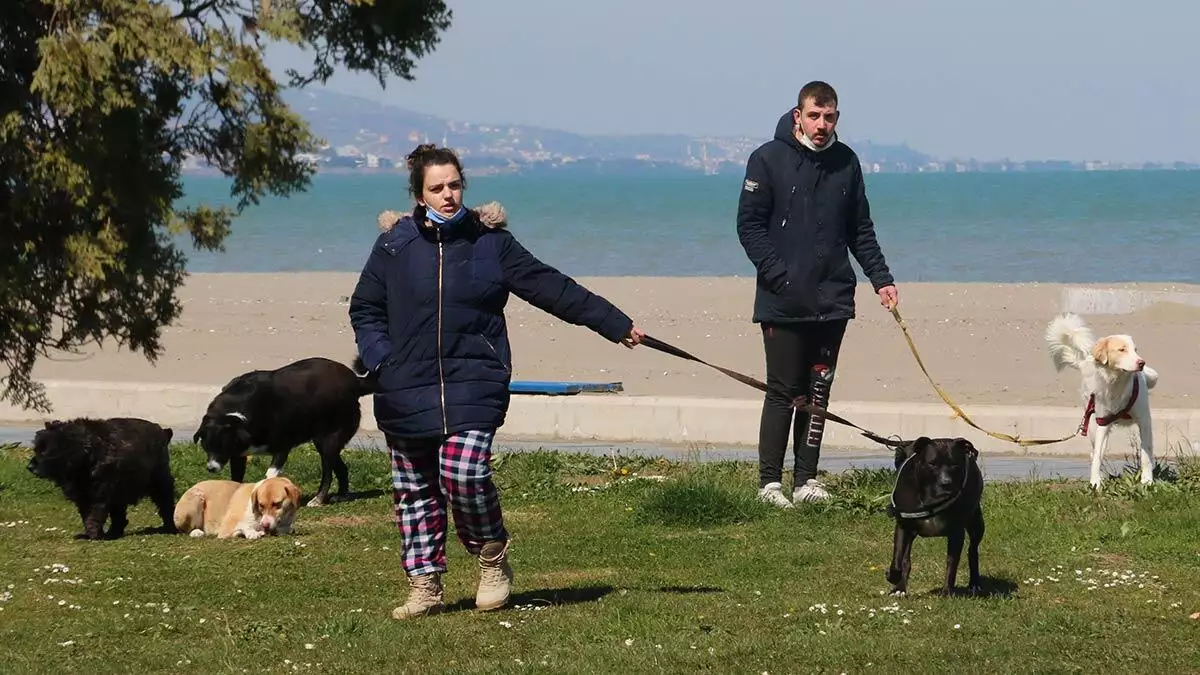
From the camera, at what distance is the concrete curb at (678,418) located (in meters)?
13.5

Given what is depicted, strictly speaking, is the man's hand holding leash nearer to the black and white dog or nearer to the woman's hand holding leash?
the woman's hand holding leash

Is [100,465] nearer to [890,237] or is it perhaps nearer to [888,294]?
[888,294]

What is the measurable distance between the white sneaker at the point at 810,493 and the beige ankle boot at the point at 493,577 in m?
3.28

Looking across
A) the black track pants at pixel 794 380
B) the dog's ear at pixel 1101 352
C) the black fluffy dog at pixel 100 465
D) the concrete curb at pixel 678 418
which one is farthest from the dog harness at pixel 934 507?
the concrete curb at pixel 678 418

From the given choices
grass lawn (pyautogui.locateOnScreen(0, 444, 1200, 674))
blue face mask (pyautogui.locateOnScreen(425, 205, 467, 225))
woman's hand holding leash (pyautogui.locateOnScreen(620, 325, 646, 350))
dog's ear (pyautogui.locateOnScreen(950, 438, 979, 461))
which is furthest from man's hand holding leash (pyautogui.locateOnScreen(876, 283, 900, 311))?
blue face mask (pyautogui.locateOnScreen(425, 205, 467, 225))

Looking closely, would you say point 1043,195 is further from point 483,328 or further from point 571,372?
point 483,328

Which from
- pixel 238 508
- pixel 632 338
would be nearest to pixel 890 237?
pixel 238 508

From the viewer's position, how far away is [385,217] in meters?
7.15

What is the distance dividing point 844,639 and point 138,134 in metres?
4.43

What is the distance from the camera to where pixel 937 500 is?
735 centimetres

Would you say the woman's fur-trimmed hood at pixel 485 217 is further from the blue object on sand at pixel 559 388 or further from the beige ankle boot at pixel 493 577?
the blue object on sand at pixel 559 388

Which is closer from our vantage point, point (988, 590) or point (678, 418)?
point (988, 590)

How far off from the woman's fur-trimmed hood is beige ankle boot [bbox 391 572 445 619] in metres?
1.53

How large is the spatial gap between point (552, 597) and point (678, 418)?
22.0ft
